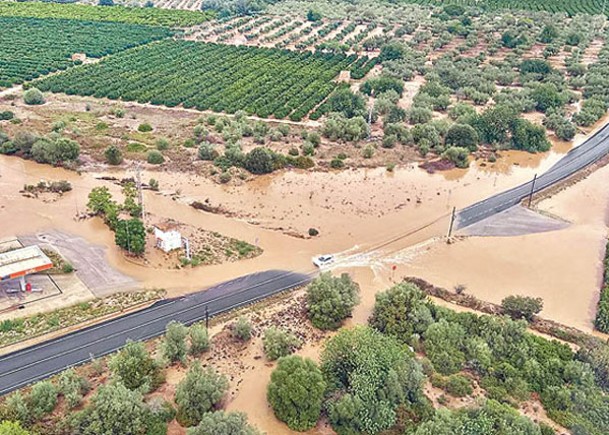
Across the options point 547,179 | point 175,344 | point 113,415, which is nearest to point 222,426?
point 113,415

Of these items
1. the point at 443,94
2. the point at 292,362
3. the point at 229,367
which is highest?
the point at 443,94

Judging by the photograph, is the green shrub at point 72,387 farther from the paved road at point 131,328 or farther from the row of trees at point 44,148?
the row of trees at point 44,148

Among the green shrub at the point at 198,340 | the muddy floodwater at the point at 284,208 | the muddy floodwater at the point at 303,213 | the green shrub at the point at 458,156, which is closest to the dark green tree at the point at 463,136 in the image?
the green shrub at the point at 458,156

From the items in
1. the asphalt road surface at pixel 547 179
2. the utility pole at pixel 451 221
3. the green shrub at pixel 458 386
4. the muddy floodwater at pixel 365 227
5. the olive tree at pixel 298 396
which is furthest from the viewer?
the asphalt road surface at pixel 547 179

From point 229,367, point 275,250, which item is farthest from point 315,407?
point 275,250

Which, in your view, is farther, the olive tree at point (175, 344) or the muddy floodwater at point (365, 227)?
the muddy floodwater at point (365, 227)

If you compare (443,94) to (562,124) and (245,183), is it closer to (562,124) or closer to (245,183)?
(562,124)
